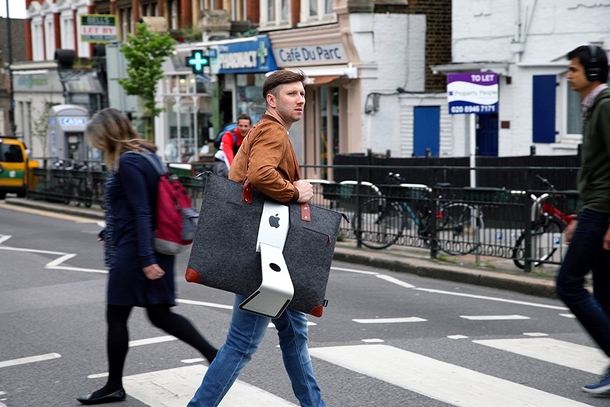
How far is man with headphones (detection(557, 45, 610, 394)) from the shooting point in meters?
5.71

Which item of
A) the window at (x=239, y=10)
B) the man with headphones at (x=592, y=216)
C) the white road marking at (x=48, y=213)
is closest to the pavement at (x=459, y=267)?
the man with headphones at (x=592, y=216)

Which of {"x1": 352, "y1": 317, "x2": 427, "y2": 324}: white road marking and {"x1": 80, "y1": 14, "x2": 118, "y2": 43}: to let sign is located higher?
{"x1": 80, "y1": 14, "x2": 118, "y2": 43}: to let sign

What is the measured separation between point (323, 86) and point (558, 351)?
19189 millimetres

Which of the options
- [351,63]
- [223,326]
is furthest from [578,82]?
[351,63]

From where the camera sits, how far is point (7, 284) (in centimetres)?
1121

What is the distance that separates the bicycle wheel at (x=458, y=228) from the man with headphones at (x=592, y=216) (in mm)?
6416

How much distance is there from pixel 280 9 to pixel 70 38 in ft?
66.2

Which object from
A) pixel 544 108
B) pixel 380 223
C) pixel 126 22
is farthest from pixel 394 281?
pixel 126 22

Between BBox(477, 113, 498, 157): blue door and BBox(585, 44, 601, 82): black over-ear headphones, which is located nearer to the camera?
BBox(585, 44, 601, 82): black over-ear headphones

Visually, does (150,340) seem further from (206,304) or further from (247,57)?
(247,57)

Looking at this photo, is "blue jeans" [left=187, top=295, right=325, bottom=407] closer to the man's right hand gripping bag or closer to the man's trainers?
the man's right hand gripping bag

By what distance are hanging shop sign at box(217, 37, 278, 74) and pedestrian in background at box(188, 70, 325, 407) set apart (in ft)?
74.8

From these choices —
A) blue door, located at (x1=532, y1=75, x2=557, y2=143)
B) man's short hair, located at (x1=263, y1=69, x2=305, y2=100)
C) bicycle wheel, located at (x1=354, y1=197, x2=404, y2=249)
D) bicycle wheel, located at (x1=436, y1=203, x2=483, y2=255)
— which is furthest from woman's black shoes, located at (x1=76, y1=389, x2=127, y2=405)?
blue door, located at (x1=532, y1=75, x2=557, y2=143)

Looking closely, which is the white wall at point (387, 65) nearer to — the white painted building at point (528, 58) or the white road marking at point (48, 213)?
A: the white painted building at point (528, 58)
